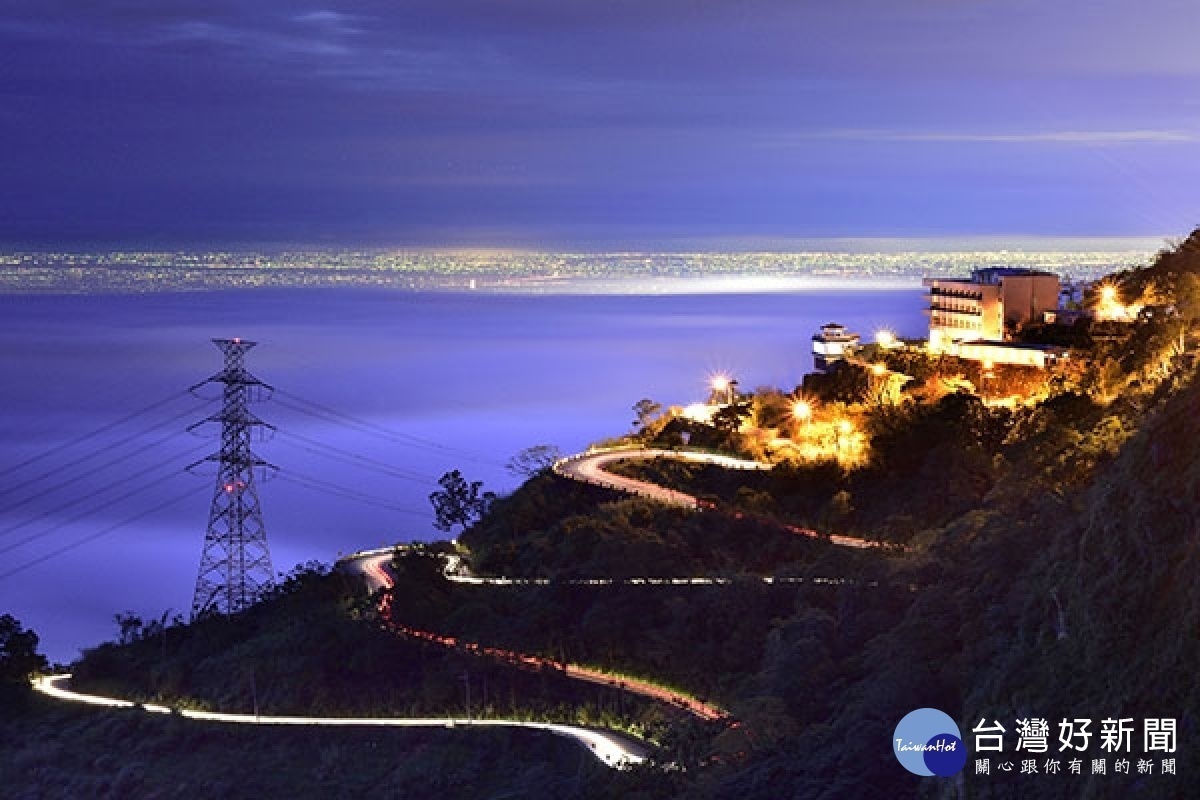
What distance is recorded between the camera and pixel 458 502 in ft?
151

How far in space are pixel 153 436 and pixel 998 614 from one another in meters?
93.7

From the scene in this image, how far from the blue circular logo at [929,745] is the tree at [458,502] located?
98.3 feet

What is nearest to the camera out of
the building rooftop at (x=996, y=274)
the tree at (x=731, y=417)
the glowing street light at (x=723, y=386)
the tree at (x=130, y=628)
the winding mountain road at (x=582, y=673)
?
the winding mountain road at (x=582, y=673)

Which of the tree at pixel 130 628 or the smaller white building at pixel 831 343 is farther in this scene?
the smaller white building at pixel 831 343

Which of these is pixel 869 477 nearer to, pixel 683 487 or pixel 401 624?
pixel 683 487

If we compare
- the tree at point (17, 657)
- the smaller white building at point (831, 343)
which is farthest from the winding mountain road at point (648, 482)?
the tree at point (17, 657)

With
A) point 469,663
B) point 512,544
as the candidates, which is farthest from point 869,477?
point 469,663

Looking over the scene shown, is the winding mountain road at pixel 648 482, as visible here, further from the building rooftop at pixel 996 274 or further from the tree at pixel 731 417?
the building rooftop at pixel 996 274

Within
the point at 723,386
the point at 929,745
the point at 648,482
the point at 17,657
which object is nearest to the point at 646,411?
the point at 723,386

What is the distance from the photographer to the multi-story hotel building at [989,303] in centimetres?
4328

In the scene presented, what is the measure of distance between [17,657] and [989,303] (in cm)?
2684

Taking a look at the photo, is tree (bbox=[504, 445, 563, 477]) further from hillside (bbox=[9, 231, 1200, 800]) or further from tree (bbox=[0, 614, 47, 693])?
tree (bbox=[0, 614, 47, 693])

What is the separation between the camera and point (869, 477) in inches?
1363

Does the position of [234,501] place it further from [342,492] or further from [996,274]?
[342,492]
